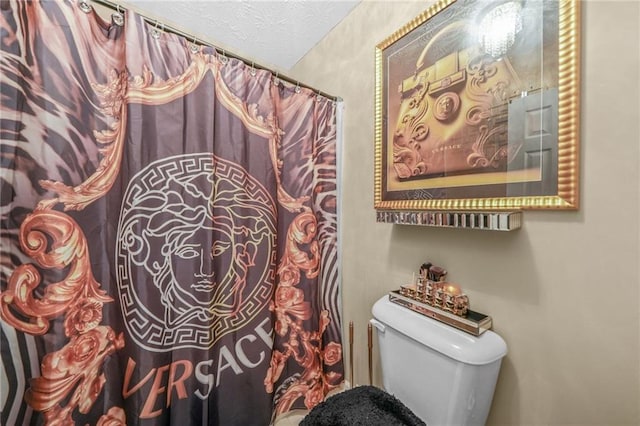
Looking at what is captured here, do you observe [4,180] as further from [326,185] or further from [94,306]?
[326,185]

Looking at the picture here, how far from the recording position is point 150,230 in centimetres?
82

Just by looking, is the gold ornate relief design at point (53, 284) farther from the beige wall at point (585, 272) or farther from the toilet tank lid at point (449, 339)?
the beige wall at point (585, 272)

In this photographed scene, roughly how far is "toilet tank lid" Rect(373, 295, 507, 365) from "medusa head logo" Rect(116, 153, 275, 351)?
55 cm

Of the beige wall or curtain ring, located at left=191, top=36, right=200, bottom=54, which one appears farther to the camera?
curtain ring, located at left=191, top=36, right=200, bottom=54

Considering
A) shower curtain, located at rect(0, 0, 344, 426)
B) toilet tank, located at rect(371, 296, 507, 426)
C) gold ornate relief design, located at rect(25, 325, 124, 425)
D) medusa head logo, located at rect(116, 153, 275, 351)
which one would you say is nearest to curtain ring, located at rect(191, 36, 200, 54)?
shower curtain, located at rect(0, 0, 344, 426)

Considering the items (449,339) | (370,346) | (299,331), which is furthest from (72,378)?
(449,339)

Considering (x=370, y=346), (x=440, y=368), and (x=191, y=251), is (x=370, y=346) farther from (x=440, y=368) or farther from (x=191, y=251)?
(x=191, y=251)

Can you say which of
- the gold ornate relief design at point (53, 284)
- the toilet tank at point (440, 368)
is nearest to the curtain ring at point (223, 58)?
the gold ornate relief design at point (53, 284)

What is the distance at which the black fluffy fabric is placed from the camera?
2.33ft

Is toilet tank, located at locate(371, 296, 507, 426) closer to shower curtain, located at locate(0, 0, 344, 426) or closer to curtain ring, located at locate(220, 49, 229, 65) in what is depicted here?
shower curtain, located at locate(0, 0, 344, 426)

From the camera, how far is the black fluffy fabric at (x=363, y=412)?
0.71m

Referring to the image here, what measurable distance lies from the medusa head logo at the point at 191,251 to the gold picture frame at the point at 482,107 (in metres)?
0.59

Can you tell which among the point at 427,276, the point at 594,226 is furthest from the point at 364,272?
the point at 594,226

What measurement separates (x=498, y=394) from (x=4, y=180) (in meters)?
1.46
